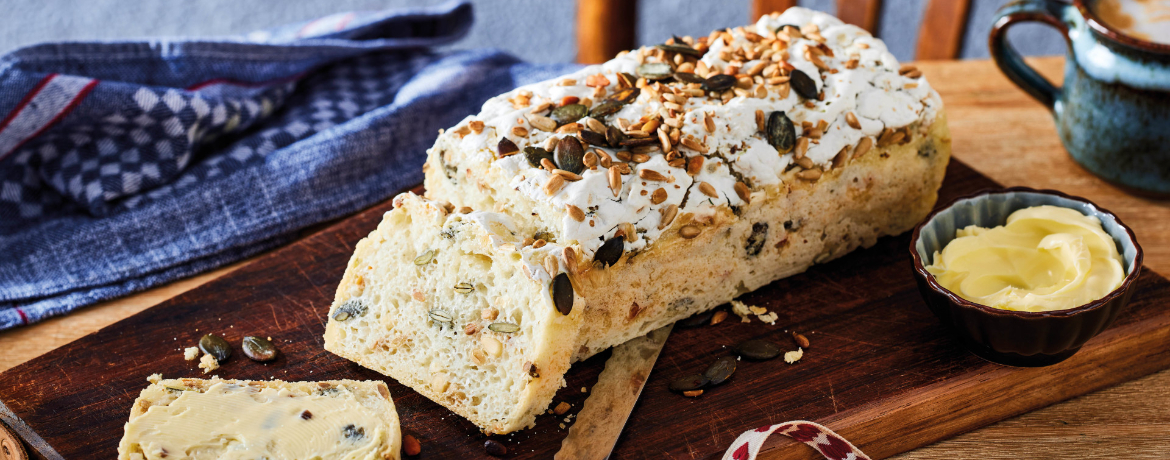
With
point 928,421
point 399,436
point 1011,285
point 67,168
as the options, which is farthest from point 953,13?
point 67,168

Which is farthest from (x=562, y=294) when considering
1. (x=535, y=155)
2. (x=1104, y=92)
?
(x=1104, y=92)

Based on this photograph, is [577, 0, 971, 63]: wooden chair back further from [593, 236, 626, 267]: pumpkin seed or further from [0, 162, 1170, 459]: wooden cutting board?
[593, 236, 626, 267]: pumpkin seed

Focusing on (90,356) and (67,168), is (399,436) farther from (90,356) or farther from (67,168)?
(67,168)

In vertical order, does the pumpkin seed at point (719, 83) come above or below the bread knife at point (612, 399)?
above

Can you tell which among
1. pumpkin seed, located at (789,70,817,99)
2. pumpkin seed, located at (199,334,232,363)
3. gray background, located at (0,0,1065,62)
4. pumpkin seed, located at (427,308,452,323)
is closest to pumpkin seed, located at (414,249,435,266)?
pumpkin seed, located at (427,308,452,323)

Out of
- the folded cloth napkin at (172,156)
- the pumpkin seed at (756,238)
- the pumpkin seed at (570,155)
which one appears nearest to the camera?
the pumpkin seed at (570,155)

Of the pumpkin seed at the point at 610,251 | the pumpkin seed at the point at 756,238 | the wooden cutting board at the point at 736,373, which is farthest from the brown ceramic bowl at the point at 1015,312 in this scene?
the pumpkin seed at the point at 610,251

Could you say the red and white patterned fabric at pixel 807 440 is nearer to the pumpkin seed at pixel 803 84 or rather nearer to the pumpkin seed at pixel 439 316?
the pumpkin seed at pixel 439 316
